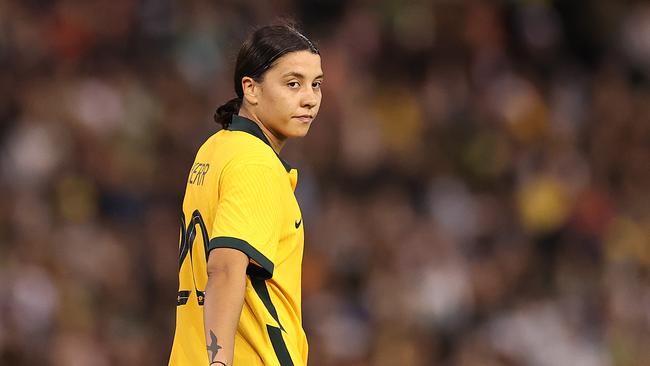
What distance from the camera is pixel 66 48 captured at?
11.7m

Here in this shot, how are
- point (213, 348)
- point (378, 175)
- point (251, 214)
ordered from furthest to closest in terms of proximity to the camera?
1. point (378, 175)
2. point (251, 214)
3. point (213, 348)

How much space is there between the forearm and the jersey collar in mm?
474

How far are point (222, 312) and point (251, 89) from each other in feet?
2.51

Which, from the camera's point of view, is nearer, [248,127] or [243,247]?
[243,247]

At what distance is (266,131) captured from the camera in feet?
13.7

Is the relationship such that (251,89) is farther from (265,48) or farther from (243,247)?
(243,247)

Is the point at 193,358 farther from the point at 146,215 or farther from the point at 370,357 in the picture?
the point at 146,215

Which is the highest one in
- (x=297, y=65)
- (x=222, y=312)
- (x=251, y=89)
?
(x=297, y=65)

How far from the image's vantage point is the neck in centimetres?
416

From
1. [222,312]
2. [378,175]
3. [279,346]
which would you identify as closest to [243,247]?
[222,312]

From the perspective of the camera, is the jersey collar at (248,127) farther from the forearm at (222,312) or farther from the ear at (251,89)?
the forearm at (222,312)

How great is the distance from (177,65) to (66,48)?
38.7 inches

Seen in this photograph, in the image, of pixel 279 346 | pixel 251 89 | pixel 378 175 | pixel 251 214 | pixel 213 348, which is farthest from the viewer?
pixel 378 175

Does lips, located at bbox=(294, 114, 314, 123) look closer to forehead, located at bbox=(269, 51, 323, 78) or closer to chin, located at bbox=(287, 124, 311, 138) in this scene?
chin, located at bbox=(287, 124, 311, 138)
